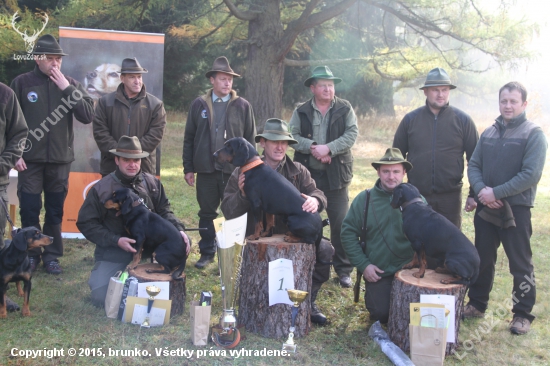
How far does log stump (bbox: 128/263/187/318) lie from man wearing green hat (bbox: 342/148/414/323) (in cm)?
142

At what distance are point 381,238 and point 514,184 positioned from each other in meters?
1.13

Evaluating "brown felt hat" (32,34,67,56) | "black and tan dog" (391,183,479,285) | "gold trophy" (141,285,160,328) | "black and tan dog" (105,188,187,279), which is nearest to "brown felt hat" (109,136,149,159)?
"black and tan dog" (105,188,187,279)

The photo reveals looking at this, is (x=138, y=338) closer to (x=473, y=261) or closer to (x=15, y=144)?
(x=15, y=144)

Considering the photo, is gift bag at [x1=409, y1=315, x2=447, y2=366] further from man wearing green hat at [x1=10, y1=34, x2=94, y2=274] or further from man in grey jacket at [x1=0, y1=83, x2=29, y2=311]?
man wearing green hat at [x1=10, y1=34, x2=94, y2=274]

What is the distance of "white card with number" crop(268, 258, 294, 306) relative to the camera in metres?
3.73

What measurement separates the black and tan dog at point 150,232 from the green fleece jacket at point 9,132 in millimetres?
860

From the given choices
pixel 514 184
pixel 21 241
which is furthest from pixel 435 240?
pixel 21 241

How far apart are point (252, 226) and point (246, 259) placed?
499mm

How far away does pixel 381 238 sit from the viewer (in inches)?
164

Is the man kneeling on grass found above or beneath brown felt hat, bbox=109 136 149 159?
beneath

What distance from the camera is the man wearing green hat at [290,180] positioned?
4.11 metres

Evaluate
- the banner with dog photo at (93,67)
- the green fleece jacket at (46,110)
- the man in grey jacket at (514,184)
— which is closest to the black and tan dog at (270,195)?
the man in grey jacket at (514,184)

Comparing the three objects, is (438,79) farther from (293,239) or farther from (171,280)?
(171,280)

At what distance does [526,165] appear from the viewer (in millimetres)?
3982
